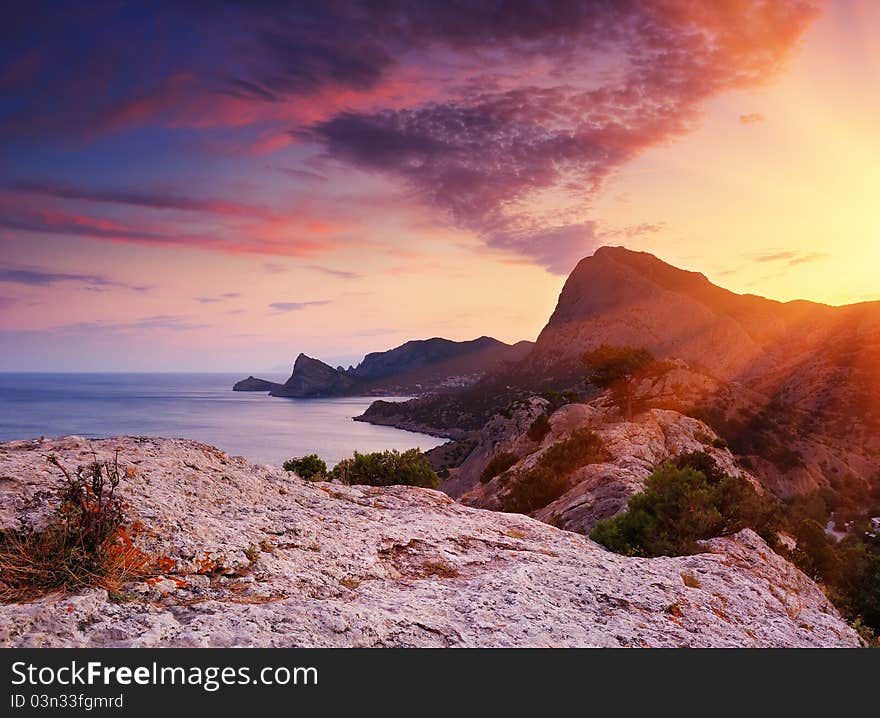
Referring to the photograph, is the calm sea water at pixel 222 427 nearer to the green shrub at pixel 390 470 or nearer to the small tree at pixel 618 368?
the small tree at pixel 618 368

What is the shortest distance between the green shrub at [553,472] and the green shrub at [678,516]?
13.0 metres

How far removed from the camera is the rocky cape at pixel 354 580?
16.0 feet

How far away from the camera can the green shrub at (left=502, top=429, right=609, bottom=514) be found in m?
26.0

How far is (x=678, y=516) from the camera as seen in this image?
11.7 meters

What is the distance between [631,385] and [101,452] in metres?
52.4

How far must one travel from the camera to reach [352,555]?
24.1 ft

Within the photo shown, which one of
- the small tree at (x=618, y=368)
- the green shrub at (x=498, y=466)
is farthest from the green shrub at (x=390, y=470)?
the small tree at (x=618, y=368)

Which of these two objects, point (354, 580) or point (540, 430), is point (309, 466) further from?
point (540, 430)

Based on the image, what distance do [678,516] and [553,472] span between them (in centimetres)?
1643

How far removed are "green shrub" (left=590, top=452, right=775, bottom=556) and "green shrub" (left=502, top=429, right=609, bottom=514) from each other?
42.5 feet

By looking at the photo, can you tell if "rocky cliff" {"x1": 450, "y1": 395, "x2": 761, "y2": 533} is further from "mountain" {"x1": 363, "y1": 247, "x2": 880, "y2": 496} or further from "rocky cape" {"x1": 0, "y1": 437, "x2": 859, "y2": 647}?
"mountain" {"x1": 363, "y1": 247, "x2": 880, "y2": 496}

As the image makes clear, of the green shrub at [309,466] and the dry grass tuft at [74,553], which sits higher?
the dry grass tuft at [74,553]
